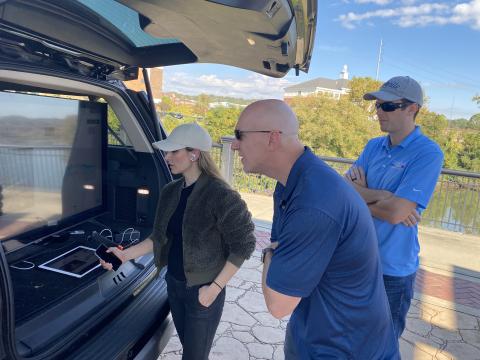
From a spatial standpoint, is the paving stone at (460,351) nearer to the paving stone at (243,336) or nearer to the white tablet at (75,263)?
the paving stone at (243,336)

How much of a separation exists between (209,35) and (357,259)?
1072 millimetres

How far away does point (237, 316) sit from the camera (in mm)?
3297

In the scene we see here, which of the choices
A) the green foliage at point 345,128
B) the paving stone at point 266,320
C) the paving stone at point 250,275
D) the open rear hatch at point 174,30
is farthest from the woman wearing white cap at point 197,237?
the green foliage at point 345,128

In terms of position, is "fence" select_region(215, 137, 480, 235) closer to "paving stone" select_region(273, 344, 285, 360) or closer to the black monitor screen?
the black monitor screen

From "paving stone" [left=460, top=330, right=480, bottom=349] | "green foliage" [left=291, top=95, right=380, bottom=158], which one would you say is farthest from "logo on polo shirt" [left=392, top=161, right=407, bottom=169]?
"green foliage" [left=291, top=95, right=380, bottom=158]

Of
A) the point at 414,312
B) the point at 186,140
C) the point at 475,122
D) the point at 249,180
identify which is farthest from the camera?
the point at 475,122

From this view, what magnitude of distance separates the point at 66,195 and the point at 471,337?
369cm

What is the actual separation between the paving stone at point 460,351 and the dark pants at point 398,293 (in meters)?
1.25

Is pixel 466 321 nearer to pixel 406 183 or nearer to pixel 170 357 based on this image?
pixel 406 183

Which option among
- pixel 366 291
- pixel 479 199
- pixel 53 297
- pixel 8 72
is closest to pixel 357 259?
pixel 366 291

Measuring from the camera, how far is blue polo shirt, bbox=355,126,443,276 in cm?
196

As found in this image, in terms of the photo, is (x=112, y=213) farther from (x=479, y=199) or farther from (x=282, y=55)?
(x=479, y=199)

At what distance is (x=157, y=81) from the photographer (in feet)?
91.7

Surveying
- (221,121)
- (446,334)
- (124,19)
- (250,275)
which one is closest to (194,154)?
(124,19)
